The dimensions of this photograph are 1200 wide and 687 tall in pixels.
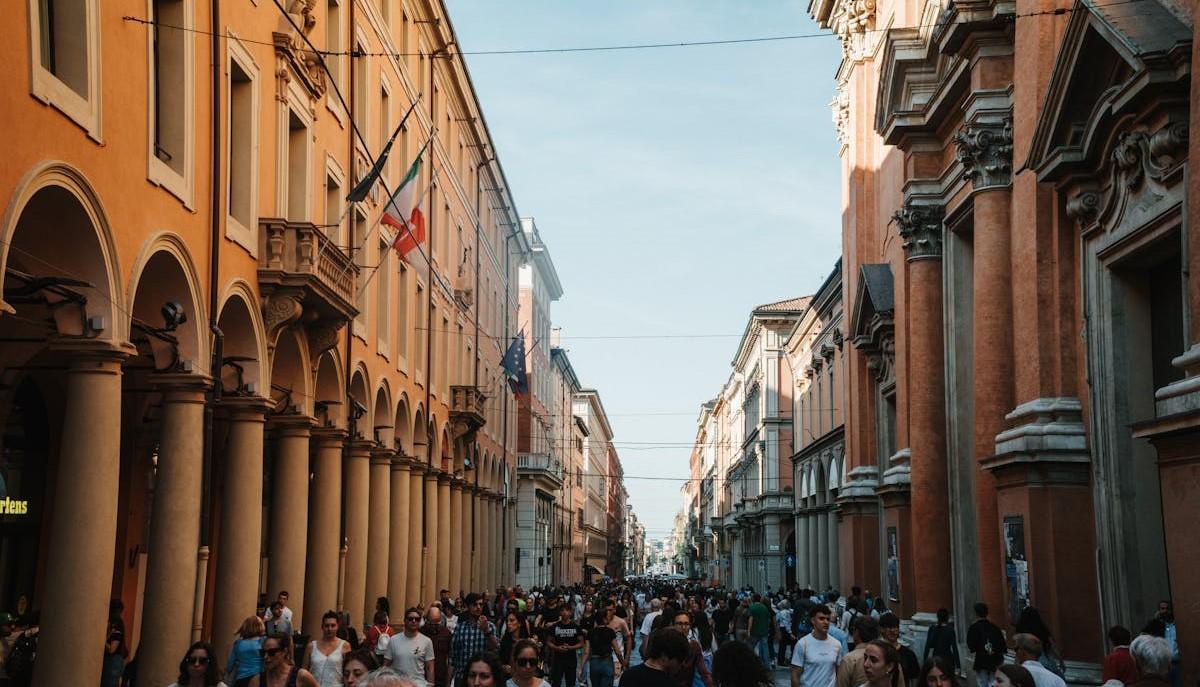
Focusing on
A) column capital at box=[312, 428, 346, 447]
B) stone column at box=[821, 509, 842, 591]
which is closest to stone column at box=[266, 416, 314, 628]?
column capital at box=[312, 428, 346, 447]

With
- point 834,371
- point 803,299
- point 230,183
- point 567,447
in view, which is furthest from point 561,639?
point 567,447

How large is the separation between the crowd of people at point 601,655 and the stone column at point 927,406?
2.02 meters

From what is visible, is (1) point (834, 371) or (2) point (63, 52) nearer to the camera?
(2) point (63, 52)

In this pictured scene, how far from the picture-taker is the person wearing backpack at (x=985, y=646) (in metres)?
15.4

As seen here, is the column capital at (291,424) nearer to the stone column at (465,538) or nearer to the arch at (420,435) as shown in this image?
the arch at (420,435)

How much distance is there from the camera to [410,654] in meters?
14.2

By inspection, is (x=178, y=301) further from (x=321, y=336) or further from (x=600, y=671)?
(x=600, y=671)

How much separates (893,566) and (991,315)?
880 centimetres

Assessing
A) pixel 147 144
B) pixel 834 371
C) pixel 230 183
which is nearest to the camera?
pixel 147 144

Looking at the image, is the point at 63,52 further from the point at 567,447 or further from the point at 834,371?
the point at 567,447

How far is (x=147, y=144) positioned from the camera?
1560 cm

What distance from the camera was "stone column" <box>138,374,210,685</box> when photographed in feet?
54.6

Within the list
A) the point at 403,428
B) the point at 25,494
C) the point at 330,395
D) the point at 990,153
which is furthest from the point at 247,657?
the point at 403,428

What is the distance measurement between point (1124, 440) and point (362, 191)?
36.2 ft
